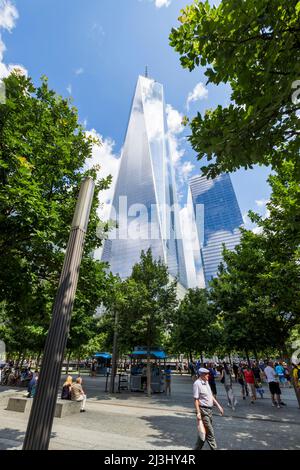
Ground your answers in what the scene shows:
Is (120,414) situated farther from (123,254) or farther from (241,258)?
(123,254)

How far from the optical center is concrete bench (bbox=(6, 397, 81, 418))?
898 cm

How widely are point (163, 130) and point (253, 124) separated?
677 ft

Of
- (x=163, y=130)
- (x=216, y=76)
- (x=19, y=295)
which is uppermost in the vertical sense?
(x=163, y=130)

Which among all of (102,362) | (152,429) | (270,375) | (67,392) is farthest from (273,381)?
(102,362)

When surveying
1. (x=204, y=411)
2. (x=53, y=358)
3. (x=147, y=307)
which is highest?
(x=147, y=307)

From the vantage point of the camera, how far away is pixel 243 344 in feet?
68.6

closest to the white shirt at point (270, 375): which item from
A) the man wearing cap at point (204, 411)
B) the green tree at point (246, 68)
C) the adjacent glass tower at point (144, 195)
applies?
the man wearing cap at point (204, 411)

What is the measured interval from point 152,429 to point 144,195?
15099 cm

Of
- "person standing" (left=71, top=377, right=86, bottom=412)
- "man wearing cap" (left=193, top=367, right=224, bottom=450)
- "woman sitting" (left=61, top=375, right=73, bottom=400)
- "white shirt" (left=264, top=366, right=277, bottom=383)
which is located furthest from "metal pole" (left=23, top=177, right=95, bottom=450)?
"white shirt" (left=264, top=366, right=277, bottom=383)

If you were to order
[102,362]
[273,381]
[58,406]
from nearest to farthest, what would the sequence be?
[58,406] → [273,381] → [102,362]

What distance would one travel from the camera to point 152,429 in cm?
770

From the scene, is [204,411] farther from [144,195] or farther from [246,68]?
[144,195]

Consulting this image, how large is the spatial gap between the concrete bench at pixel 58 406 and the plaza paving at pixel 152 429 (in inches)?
8.4
